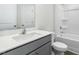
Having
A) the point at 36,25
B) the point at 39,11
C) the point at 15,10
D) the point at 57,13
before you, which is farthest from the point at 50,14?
the point at 15,10

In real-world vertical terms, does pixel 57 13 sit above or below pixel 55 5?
below

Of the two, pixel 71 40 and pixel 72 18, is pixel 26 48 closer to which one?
pixel 71 40

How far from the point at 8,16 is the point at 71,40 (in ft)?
6.19

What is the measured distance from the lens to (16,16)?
1634 millimetres

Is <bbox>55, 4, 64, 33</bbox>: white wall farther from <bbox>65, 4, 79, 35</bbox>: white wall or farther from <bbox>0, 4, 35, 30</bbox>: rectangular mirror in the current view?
<bbox>0, 4, 35, 30</bbox>: rectangular mirror

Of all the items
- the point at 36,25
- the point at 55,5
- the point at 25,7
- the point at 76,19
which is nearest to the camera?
the point at 25,7

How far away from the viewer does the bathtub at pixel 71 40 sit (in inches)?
89.4

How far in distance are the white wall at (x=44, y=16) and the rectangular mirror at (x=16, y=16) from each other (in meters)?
0.18

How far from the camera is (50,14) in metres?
2.57
